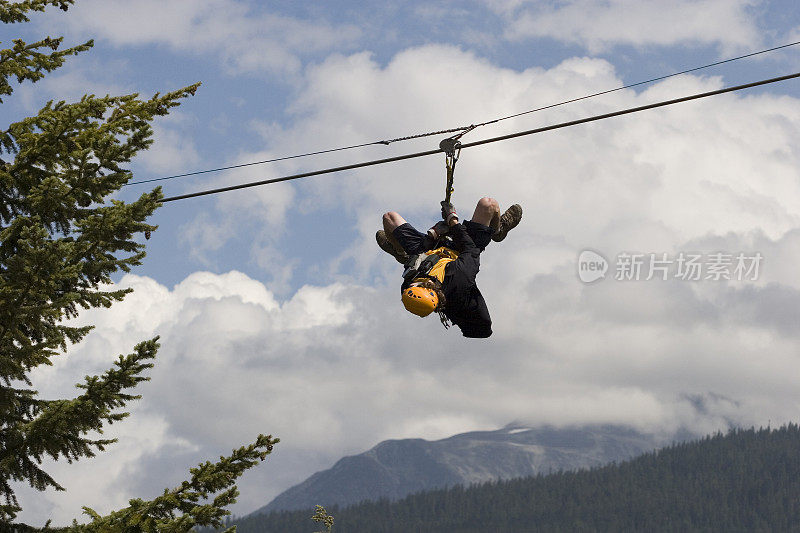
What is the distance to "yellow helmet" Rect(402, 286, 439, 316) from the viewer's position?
12.7m

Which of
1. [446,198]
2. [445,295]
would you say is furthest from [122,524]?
[446,198]

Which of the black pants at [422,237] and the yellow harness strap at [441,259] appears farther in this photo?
the black pants at [422,237]

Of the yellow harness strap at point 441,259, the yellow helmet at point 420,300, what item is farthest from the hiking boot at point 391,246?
the yellow helmet at point 420,300

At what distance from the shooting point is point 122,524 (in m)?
12.1

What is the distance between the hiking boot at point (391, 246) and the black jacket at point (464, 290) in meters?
0.80

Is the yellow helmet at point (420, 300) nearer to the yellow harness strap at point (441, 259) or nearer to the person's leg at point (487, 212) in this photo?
the yellow harness strap at point (441, 259)

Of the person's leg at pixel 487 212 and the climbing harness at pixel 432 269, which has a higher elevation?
the person's leg at pixel 487 212

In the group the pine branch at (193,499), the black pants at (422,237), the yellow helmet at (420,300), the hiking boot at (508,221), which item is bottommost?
the pine branch at (193,499)

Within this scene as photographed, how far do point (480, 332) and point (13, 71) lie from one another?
7755 mm

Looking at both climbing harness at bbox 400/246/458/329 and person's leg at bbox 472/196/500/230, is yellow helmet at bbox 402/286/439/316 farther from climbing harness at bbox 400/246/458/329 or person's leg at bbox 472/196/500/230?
person's leg at bbox 472/196/500/230

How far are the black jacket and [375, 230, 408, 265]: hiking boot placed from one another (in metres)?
0.80

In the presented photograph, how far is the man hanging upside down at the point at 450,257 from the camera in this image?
1334cm

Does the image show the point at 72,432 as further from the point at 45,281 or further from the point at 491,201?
the point at 491,201

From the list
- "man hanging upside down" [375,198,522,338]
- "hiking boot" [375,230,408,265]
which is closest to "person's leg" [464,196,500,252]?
"man hanging upside down" [375,198,522,338]
